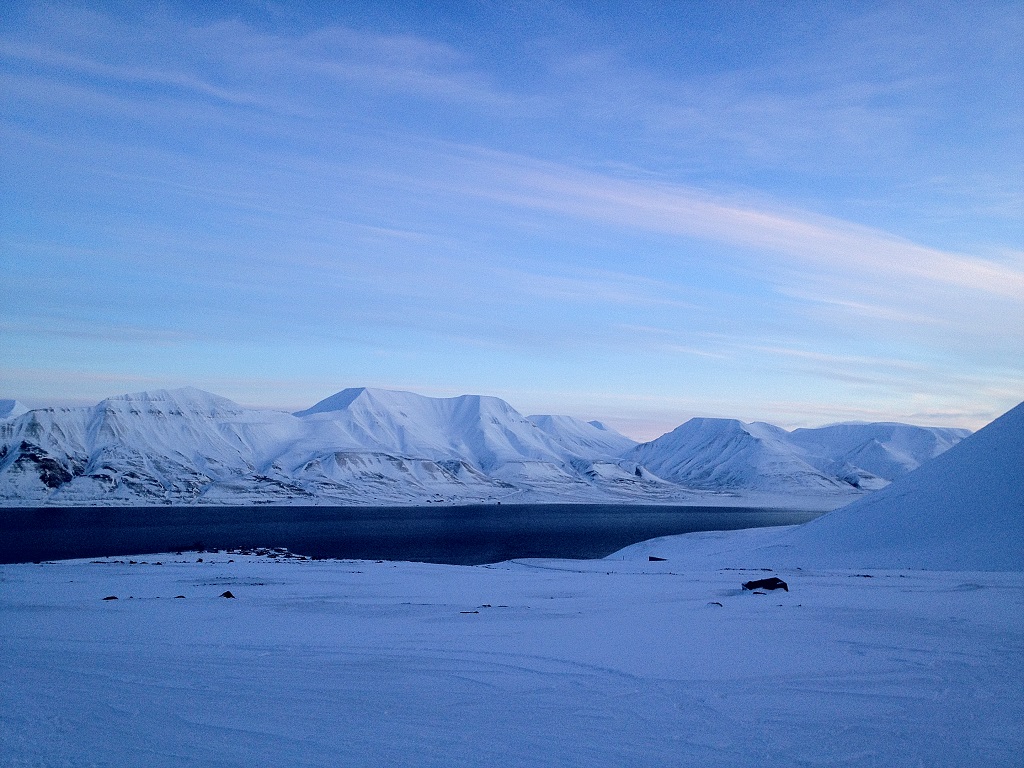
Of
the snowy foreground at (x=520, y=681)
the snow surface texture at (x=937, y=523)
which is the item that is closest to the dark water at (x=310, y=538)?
the snow surface texture at (x=937, y=523)

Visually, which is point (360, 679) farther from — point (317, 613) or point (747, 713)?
point (317, 613)

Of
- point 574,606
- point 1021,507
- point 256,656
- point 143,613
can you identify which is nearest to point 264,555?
point 143,613

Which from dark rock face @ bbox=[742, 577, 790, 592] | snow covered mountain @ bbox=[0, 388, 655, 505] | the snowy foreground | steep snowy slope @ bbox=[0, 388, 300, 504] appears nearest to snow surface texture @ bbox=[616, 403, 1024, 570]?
the snowy foreground

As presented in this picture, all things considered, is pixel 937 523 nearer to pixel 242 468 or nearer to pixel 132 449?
pixel 242 468

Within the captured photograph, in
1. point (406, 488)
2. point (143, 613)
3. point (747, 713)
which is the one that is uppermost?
point (747, 713)

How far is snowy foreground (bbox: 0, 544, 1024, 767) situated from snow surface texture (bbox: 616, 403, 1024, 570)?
38.4 ft

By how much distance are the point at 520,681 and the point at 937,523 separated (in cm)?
2557

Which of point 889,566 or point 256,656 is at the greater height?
point 256,656

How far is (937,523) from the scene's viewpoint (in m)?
27.4

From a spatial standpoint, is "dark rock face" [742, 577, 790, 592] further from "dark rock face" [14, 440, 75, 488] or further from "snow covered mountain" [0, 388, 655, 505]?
"dark rock face" [14, 440, 75, 488]

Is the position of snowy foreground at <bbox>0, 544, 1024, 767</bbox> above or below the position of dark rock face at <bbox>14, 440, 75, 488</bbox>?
above

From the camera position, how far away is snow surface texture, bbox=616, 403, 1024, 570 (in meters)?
24.6

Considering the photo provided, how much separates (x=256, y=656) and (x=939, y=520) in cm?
2704

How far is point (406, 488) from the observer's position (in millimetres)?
156375
